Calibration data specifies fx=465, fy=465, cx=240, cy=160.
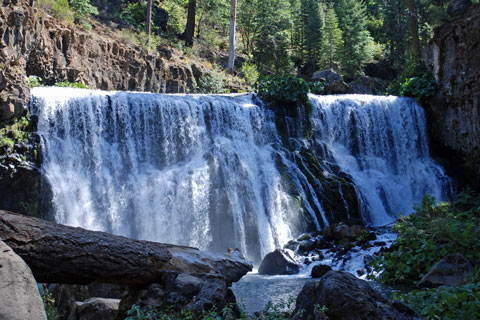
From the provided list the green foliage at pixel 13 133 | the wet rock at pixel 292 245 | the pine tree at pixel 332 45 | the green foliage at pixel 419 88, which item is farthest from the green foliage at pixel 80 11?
the pine tree at pixel 332 45

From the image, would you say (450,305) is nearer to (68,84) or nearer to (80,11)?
(68,84)

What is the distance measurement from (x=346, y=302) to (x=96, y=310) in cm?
309

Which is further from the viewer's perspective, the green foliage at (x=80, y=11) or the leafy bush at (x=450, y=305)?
the green foliage at (x=80, y=11)

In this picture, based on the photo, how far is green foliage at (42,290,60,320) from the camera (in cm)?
569

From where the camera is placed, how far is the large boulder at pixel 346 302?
14.3 ft

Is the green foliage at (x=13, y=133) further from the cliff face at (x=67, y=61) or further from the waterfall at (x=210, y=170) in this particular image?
the waterfall at (x=210, y=170)

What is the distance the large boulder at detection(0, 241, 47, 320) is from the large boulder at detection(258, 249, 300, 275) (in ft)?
28.4

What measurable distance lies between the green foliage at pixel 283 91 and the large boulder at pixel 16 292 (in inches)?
628

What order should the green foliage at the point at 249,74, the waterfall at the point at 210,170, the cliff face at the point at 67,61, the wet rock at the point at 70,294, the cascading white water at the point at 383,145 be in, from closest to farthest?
the wet rock at the point at 70,294 → the cliff face at the point at 67,61 → the waterfall at the point at 210,170 → the cascading white water at the point at 383,145 → the green foliage at the point at 249,74

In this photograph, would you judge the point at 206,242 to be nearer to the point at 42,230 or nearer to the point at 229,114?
the point at 229,114

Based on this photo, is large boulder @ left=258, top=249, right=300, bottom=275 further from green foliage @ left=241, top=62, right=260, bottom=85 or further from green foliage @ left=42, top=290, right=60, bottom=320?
green foliage @ left=241, top=62, right=260, bottom=85

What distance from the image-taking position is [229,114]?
17.3 m

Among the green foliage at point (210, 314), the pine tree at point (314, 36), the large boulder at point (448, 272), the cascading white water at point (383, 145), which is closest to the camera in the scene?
the green foliage at point (210, 314)

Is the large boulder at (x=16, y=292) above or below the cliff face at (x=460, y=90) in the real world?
below
